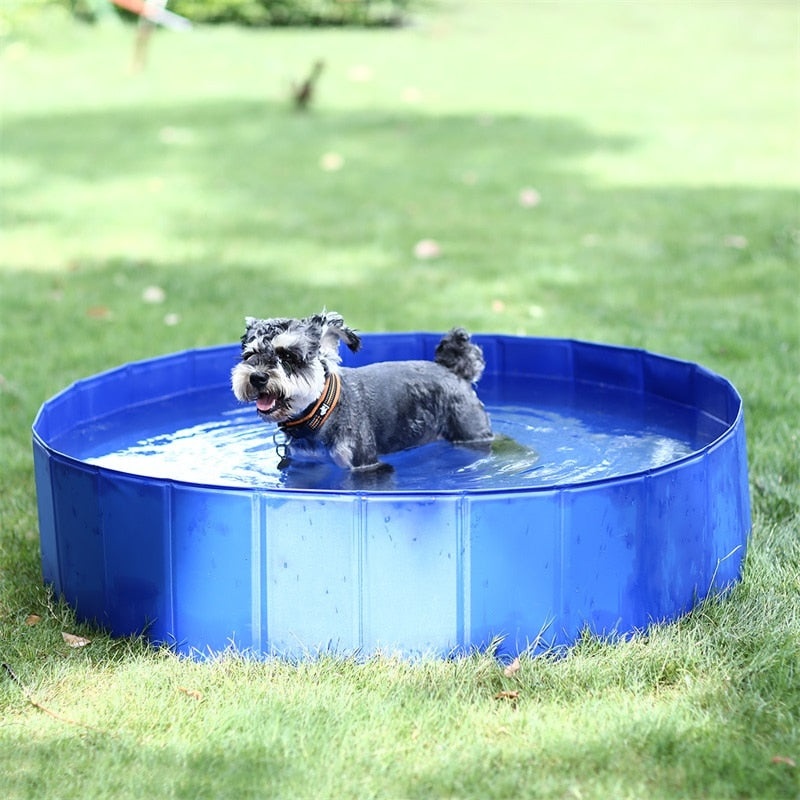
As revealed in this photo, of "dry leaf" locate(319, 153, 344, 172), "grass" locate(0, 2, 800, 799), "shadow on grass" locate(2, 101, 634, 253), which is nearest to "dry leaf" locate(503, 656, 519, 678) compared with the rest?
"grass" locate(0, 2, 800, 799)

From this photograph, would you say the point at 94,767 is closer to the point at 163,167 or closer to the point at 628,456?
the point at 628,456

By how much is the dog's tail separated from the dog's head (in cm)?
79

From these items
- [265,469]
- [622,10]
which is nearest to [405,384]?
[265,469]

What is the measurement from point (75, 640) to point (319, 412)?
1376 millimetres

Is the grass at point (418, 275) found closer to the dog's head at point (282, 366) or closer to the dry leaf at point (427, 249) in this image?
the dry leaf at point (427, 249)

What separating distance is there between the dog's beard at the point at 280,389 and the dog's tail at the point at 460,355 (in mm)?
879

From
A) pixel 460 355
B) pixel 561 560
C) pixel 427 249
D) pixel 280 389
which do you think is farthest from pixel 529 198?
pixel 561 560

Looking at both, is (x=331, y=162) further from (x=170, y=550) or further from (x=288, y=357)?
(x=170, y=550)

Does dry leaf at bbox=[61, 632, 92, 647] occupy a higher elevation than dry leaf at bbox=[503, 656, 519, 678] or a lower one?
lower

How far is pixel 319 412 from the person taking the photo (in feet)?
17.1

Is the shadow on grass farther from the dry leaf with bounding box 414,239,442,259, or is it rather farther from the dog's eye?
the dog's eye

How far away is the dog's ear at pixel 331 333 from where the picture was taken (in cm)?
522

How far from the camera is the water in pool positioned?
5.57 meters

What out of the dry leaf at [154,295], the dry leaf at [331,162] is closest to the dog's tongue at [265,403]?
the dry leaf at [154,295]
